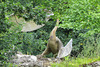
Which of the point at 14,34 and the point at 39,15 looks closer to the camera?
the point at 39,15

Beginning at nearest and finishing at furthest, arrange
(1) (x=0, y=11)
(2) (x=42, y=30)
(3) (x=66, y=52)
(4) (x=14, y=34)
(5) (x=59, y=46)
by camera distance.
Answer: (1) (x=0, y=11) < (4) (x=14, y=34) < (3) (x=66, y=52) < (5) (x=59, y=46) < (2) (x=42, y=30)

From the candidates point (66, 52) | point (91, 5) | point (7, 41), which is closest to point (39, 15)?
point (7, 41)

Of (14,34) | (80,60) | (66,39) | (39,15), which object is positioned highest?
(39,15)

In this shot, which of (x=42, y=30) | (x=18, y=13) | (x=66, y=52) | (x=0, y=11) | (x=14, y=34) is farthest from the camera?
(x=42, y=30)

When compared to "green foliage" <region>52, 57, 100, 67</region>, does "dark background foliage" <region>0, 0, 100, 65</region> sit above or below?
above

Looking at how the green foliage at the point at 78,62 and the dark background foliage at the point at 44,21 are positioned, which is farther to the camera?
the green foliage at the point at 78,62

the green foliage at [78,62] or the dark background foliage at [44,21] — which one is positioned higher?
the dark background foliage at [44,21]

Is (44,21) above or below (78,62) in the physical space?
above

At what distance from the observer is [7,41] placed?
370cm

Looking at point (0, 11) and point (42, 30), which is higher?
point (0, 11)

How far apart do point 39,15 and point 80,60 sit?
343 cm

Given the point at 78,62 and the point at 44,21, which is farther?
the point at 78,62

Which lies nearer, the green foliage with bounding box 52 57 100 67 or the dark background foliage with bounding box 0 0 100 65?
the dark background foliage with bounding box 0 0 100 65

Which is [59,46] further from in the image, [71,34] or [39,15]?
[39,15]
